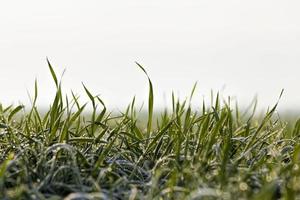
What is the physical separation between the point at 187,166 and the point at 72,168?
1.56ft

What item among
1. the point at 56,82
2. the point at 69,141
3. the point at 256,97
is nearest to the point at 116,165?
the point at 69,141

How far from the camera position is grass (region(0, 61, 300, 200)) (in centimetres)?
A: 229

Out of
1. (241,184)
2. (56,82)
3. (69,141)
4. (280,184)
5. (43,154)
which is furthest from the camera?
(56,82)

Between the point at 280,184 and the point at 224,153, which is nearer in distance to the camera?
the point at 280,184

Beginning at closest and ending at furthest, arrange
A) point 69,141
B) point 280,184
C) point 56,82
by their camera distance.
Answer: point 280,184, point 69,141, point 56,82

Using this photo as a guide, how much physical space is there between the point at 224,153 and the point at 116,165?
453mm

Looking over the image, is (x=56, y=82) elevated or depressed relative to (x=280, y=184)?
elevated

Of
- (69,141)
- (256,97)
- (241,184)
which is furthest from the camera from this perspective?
(256,97)

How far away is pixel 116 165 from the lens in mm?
2803

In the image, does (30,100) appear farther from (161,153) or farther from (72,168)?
(72,168)

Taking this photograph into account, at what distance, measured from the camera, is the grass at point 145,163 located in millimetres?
2293

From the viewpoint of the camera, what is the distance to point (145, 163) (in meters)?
2.83

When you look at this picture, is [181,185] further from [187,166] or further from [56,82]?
[56,82]

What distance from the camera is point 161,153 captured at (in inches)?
120
